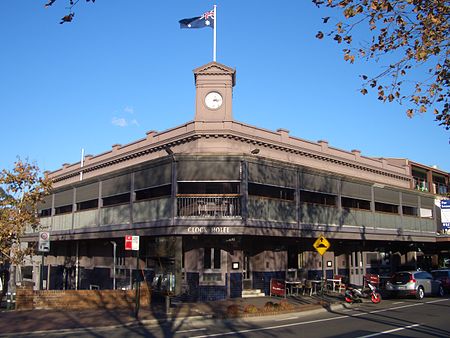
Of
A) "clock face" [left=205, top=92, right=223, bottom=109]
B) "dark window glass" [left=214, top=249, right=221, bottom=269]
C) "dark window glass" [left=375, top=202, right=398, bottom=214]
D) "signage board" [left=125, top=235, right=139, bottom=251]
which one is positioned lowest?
"dark window glass" [left=214, top=249, right=221, bottom=269]

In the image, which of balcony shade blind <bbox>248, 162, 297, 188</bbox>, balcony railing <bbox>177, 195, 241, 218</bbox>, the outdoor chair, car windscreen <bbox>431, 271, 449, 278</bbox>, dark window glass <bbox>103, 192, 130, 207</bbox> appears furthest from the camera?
dark window glass <bbox>103, 192, 130, 207</bbox>

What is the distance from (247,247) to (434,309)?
9.27 meters

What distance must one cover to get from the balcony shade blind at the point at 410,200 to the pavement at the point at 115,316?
47.4 feet

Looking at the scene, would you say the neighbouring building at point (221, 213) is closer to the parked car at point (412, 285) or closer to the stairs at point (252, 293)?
the stairs at point (252, 293)

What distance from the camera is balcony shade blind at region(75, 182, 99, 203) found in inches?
1095

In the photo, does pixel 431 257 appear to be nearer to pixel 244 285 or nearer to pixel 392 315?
pixel 244 285

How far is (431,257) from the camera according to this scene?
44.7 m

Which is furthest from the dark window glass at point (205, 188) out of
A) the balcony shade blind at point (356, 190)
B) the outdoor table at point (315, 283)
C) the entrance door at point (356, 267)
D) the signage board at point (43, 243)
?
the entrance door at point (356, 267)

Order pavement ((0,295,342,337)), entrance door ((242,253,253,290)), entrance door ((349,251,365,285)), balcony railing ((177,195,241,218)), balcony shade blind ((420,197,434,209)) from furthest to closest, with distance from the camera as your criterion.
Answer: balcony shade blind ((420,197,434,209)) < entrance door ((349,251,365,285)) < entrance door ((242,253,253,290)) < balcony railing ((177,195,241,218)) < pavement ((0,295,342,337))

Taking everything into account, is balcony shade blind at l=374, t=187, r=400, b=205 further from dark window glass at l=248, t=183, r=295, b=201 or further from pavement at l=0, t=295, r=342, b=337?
pavement at l=0, t=295, r=342, b=337

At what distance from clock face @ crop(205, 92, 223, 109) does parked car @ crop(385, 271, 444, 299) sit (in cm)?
1359

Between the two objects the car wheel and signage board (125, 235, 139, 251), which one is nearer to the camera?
signage board (125, 235, 139, 251)

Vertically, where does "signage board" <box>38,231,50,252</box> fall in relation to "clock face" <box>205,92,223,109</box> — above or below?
below

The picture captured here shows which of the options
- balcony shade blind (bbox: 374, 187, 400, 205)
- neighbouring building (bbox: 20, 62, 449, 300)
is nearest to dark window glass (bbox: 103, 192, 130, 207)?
neighbouring building (bbox: 20, 62, 449, 300)
